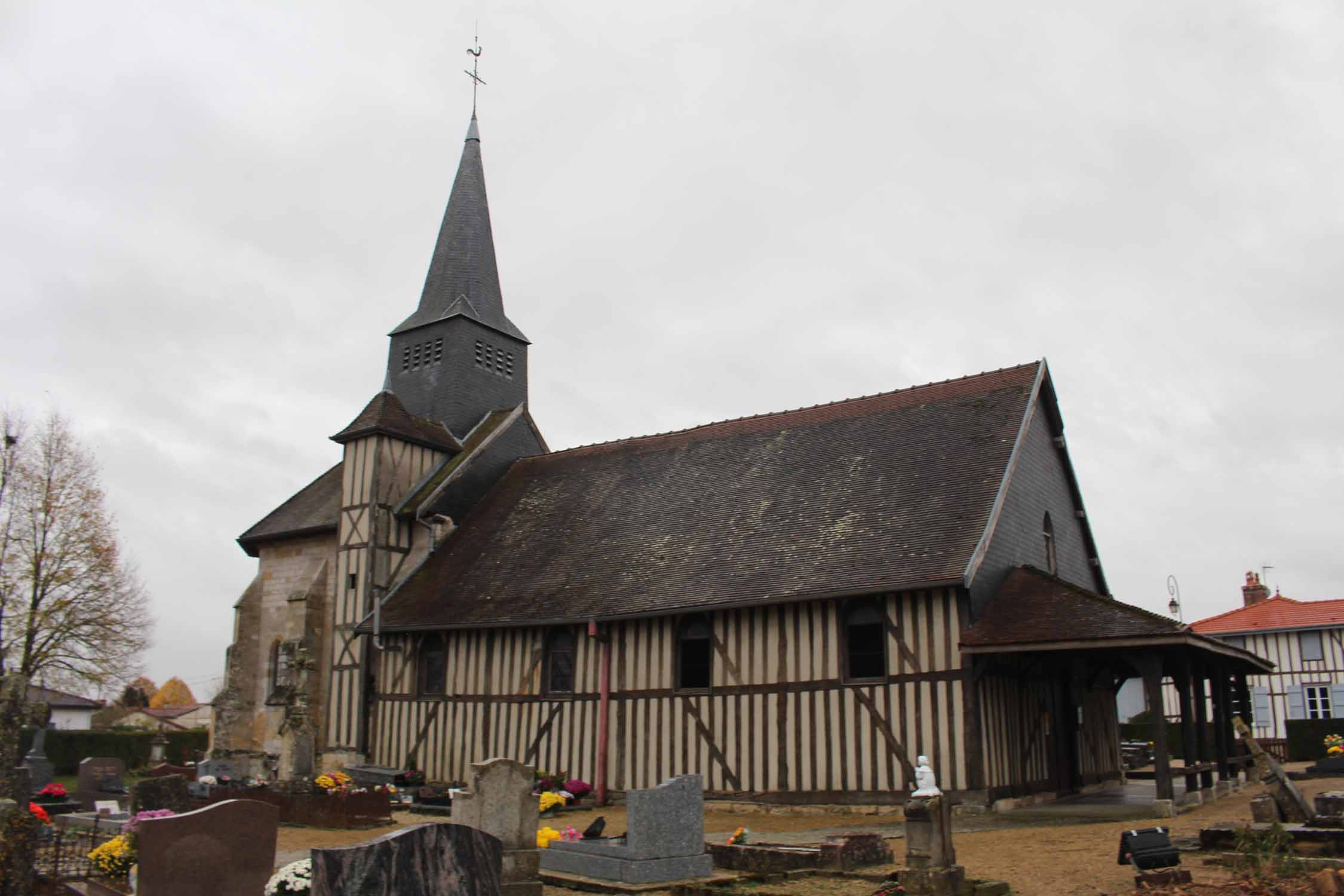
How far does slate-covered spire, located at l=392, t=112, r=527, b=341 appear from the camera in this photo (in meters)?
27.8

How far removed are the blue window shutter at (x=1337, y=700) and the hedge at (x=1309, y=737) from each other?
4777 millimetres

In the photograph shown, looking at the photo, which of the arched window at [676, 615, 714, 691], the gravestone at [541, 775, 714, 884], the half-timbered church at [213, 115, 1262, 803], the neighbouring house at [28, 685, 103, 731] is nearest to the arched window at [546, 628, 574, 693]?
the half-timbered church at [213, 115, 1262, 803]

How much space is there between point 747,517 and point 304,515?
1251 cm

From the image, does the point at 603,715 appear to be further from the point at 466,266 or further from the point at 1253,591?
the point at 1253,591

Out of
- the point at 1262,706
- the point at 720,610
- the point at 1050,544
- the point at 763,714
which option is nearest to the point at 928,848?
the point at 763,714

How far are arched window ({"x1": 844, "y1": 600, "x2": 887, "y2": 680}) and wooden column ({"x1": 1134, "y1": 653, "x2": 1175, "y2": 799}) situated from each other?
133 inches

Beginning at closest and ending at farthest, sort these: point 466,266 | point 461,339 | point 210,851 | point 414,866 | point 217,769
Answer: point 414,866 < point 210,851 < point 217,769 < point 461,339 < point 466,266

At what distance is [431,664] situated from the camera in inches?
820

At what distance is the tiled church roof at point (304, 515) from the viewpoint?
83.1ft

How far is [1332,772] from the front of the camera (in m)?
18.3

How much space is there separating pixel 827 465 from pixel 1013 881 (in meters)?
10.4

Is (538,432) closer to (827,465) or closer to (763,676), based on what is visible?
(827,465)

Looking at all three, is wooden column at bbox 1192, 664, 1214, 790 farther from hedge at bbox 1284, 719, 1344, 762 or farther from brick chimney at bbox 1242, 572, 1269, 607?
brick chimney at bbox 1242, 572, 1269, 607

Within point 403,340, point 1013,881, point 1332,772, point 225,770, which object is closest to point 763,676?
point 1013,881
